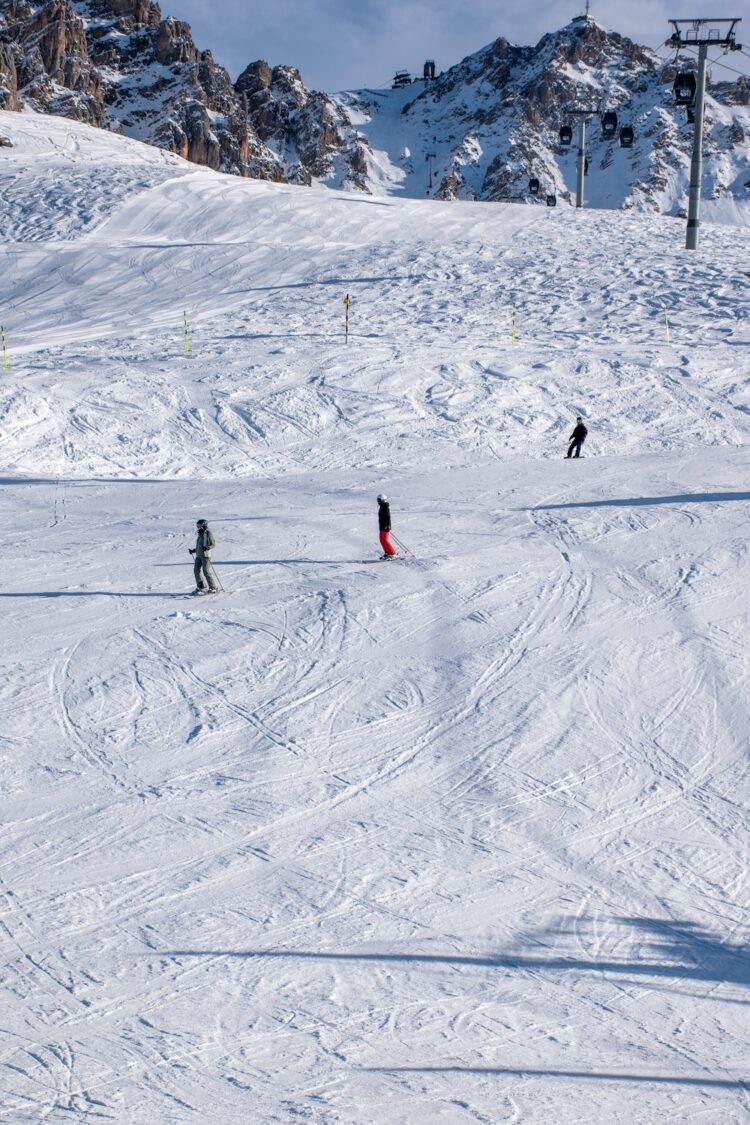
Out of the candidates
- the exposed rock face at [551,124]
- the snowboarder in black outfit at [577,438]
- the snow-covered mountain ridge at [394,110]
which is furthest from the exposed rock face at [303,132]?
the snowboarder in black outfit at [577,438]

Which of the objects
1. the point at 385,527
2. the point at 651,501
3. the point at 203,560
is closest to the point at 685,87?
the point at 651,501

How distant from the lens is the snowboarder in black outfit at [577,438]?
1888 cm

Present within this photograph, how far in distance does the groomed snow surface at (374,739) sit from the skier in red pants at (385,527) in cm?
44

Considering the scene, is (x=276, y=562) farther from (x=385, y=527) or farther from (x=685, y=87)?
(x=685, y=87)

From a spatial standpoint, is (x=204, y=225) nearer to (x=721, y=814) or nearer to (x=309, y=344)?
(x=309, y=344)

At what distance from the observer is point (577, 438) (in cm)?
1916

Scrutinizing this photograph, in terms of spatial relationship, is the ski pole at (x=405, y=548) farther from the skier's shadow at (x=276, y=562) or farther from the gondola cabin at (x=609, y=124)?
the gondola cabin at (x=609, y=124)

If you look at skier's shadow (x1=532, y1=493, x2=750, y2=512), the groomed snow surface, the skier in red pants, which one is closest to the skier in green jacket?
the groomed snow surface

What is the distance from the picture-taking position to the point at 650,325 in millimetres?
28391

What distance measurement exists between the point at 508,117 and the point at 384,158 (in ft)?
87.0

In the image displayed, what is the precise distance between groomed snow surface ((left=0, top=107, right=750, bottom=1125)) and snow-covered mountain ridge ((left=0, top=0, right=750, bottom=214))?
73.3 meters

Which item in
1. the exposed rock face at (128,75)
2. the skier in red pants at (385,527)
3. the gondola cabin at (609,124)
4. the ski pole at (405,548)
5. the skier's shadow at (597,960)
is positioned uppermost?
the exposed rock face at (128,75)

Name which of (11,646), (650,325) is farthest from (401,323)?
(11,646)

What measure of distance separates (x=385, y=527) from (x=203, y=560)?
110 inches
